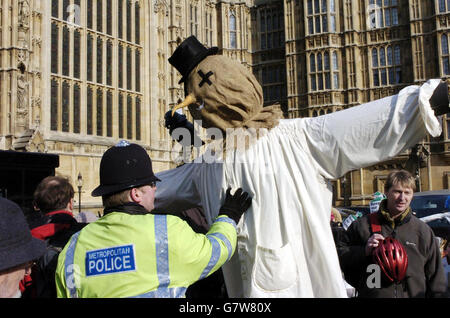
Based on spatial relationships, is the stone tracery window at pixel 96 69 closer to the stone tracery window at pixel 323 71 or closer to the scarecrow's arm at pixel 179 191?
the stone tracery window at pixel 323 71

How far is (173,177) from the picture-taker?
2406 mm

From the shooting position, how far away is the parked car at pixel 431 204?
22.1 feet

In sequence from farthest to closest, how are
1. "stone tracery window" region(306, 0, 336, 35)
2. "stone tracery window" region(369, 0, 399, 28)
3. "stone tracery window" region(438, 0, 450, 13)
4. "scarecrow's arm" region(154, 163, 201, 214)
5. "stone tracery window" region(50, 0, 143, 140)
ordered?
"stone tracery window" region(306, 0, 336, 35) < "stone tracery window" region(369, 0, 399, 28) < "stone tracery window" region(438, 0, 450, 13) < "stone tracery window" region(50, 0, 143, 140) < "scarecrow's arm" region(154, 163, 201, 214)

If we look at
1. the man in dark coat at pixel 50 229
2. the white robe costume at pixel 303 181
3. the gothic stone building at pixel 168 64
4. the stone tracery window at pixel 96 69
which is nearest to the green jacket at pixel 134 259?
the white robe costume at pixel 303 181

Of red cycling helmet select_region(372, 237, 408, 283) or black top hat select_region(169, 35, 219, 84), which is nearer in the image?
red cycling helmet select_region(372, 237, 408, 283)

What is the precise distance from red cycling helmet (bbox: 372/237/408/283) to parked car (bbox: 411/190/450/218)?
5.06 m

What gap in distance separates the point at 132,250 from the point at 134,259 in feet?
0.10

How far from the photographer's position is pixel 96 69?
17938mm

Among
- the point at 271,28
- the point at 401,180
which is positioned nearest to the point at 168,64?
the point at 271,28

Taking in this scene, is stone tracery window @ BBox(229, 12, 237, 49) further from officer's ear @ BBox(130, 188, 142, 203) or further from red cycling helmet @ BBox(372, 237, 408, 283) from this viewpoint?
officer's ear @ BBox(130, 188, 142, 203)

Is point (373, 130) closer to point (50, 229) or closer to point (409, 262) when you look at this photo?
point (409, 262)

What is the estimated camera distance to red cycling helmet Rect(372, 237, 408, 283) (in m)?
2.11

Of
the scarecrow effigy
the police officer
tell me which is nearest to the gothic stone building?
the scarecrow effigy
